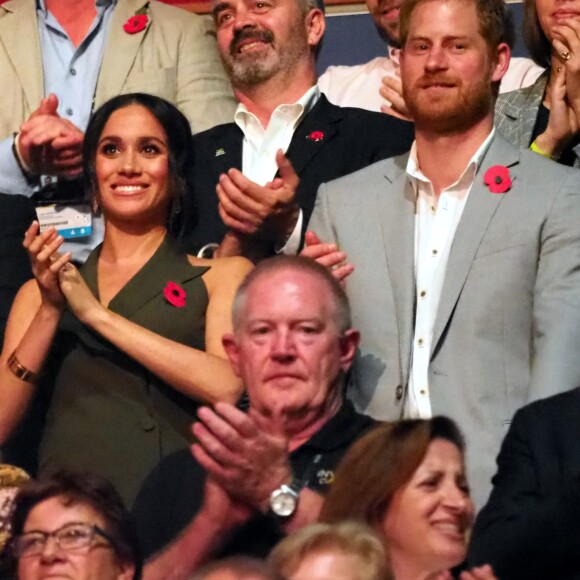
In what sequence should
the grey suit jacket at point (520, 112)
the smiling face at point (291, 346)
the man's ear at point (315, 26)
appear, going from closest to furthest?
the smiling face at point (291, 346), the grey suit jacket at point (520, 112), the man's ear at point (315, 26)

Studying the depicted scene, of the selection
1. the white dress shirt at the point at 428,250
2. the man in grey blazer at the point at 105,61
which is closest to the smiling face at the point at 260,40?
the man in grey blazer at the point at 105,61

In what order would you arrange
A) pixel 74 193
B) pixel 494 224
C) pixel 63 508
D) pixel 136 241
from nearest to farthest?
pixel 63 508
pixel 494 224
pixel 136 241
pixel 74 193

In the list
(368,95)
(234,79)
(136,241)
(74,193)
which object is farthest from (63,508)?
(368,95)

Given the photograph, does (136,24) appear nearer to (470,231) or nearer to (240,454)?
(470,231)

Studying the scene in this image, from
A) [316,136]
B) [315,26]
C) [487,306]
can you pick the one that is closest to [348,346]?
[487,306]

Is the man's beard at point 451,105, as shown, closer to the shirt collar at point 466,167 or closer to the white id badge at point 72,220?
the shirt collar at point 466,167

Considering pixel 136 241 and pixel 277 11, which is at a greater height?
pixel 277 11

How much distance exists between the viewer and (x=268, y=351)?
8.70 ft

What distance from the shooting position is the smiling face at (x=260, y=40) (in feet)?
11.5

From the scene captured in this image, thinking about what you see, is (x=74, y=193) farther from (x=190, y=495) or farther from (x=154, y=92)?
(x=190, y=495)

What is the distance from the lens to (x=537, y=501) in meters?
2.31

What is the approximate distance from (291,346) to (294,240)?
1.71 ft

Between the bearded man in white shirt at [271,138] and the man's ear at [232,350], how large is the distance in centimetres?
39

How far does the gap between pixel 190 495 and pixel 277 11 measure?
134 cm
